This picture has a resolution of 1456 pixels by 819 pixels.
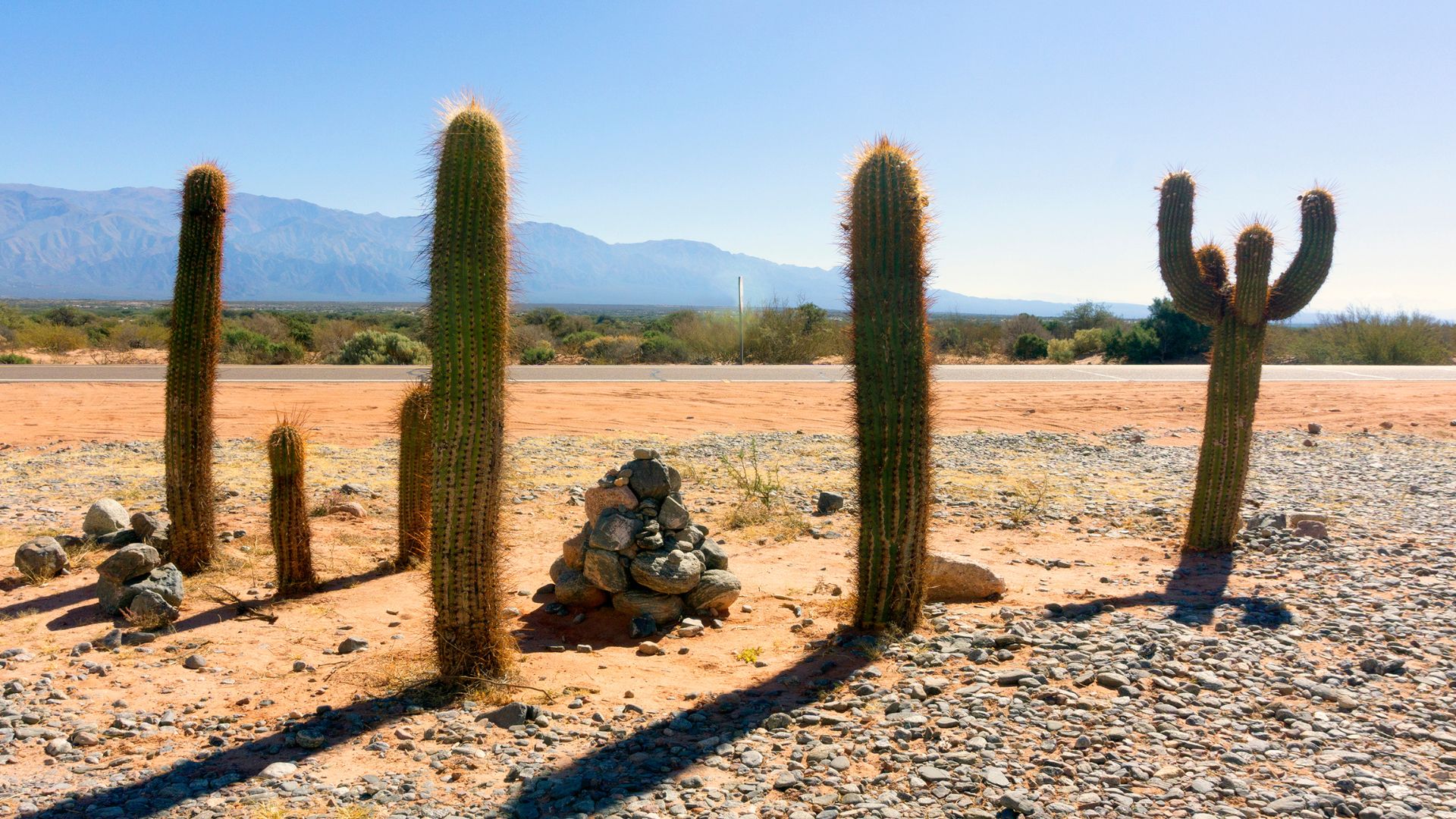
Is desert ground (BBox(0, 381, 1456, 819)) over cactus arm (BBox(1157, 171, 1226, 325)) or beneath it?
beneath

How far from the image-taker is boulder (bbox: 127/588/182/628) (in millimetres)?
5840

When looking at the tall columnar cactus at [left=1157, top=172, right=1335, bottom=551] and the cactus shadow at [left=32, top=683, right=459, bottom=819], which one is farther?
the tall columnar cactus at [left=1157, top=172, right=1335, bottom=551]

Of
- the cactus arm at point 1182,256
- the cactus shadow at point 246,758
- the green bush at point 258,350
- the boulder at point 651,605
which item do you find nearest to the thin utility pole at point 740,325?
the green bush at point 258,350

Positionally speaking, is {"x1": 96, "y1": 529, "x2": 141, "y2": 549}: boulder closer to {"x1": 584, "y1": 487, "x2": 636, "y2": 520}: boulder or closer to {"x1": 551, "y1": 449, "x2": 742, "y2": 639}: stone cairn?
{"x1": 551, "y1": 449, "x2": 742, "y2": 639}: stone cairn

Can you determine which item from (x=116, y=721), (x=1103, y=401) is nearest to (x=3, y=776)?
(x=116, y=721)

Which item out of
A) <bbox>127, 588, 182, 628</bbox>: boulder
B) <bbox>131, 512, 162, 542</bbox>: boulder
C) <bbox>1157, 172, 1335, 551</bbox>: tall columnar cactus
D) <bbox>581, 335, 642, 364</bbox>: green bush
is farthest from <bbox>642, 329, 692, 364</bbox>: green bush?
<bbox>127, 588, 182, 628</bbox>: boulder

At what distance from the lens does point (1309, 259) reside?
25.1 ft

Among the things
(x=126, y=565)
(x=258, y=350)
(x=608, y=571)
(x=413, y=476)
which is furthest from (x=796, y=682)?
(x=258, y=350)

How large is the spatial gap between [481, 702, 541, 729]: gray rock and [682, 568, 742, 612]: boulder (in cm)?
186

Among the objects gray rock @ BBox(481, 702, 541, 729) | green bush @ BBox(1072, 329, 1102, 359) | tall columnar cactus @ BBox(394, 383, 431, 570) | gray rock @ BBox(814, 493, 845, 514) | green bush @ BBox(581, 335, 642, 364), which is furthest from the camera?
green bush @ BBox(1072, 329, 1102, 359)

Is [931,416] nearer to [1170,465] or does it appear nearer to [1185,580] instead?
[1185,580]

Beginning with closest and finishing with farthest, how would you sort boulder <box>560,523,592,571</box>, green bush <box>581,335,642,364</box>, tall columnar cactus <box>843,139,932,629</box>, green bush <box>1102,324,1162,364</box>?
tall columnar cactus <box>843,139,932,629</box>, boulder <box>560,523,592,571</box>, green bush <box>581,335,642,364</box>, green bush <box>1102,324,1162,364</box>

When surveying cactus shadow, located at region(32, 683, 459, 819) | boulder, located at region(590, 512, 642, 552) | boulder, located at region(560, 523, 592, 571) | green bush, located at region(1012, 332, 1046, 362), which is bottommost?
cactus shadow, located at region(32, 683, 459, 819)

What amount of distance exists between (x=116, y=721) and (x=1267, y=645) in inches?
237
